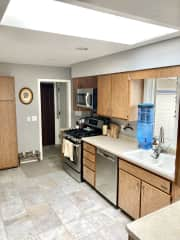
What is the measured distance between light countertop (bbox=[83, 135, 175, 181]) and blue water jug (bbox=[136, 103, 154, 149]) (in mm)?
173

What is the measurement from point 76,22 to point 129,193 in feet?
7.17

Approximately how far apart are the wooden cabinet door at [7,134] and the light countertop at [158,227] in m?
3.66

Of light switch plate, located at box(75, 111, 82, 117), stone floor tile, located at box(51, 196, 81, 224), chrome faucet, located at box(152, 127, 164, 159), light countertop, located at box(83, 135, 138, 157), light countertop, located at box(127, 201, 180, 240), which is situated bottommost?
stone floor tile, located at box(51, 196, 81, 224)

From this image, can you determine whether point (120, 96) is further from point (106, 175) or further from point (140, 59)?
point (106, 175)

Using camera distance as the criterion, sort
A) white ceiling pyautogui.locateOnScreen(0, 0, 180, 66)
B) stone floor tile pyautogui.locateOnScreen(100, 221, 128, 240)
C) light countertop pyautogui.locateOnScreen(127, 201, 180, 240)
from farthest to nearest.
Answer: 1. stone floor tile pyautogui.locateOnScreen(100, 221, 128, 240)
2. white ceiling pyautogui.locateOnScreen(0, 0, 180, 66)
3. light countertop pyautogui.locateOnScreen(127, 201, 180, 240)

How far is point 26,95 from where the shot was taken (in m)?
4.59

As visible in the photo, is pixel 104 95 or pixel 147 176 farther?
pixel 104 95

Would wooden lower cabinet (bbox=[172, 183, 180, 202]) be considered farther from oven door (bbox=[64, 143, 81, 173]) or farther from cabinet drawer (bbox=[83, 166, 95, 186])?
oven door (bbox=[64, 143, 81, 173])

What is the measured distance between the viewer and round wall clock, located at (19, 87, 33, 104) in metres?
4.53

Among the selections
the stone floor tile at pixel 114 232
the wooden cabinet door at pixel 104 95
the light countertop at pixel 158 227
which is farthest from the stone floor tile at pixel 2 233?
the wooden cabinet door at pixel 104 95

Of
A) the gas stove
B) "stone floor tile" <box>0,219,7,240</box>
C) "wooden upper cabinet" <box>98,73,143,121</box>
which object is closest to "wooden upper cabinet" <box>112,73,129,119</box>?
"wooden upper cabinet" <box>98,73,143,121</box>

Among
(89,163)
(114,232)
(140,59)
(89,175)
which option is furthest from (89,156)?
(140,59)

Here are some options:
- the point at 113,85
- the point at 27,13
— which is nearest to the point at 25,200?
the point at 113,85

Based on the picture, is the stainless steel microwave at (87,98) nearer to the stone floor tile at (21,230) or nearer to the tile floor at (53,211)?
the tile floor at (53,211)
